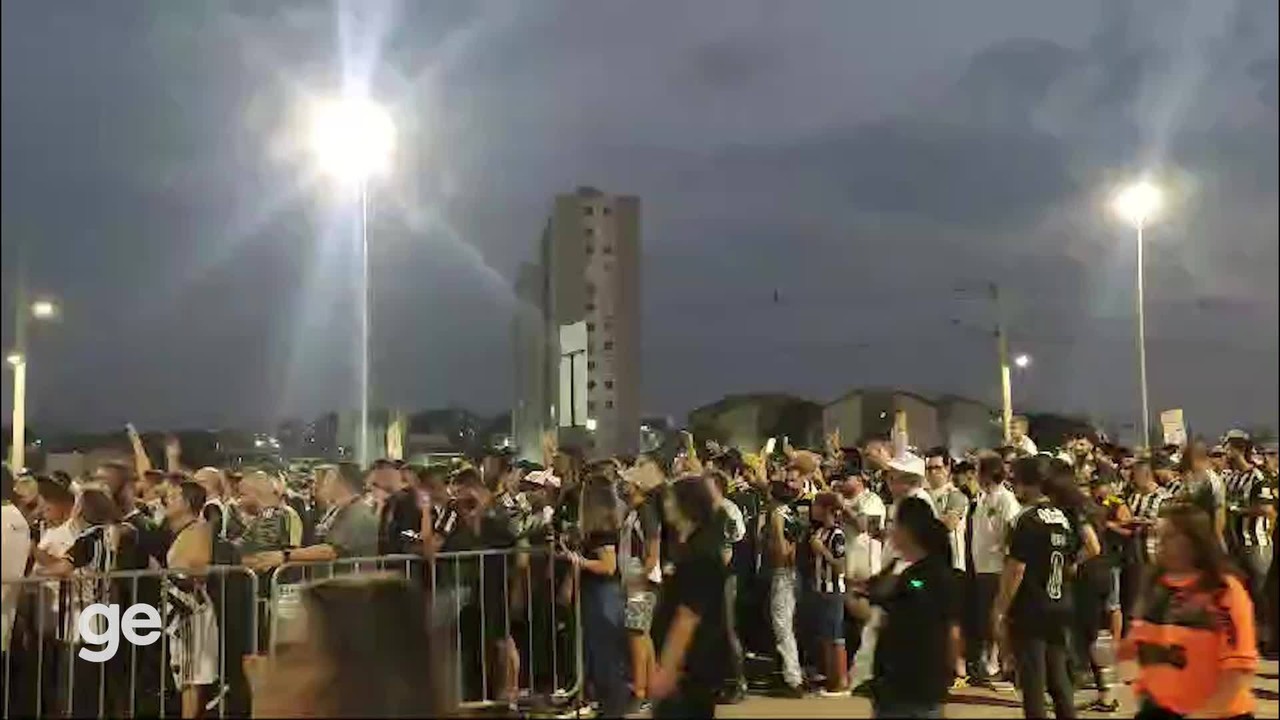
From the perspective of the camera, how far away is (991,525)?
8.73 m

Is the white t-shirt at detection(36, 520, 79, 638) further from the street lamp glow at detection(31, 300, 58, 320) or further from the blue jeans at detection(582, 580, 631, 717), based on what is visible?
the blue jeans at detection(582, 580, 631, 717)

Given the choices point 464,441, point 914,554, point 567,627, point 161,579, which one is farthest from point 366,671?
point 464,441

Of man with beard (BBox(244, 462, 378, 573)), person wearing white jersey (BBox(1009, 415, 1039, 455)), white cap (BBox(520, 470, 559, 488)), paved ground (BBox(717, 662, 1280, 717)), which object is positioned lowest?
paved ground (BBox(717, 662, 1280, 717))

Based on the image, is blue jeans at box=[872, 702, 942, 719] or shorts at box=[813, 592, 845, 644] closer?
blue jeans at box=[872, 702, 942, 719]

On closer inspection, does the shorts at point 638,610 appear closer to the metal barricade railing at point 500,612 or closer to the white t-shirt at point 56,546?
the metal barricade railing at point 500,612

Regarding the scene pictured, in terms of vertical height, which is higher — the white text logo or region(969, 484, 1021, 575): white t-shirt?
region(969, 484, 1021, 575): white t-shirt

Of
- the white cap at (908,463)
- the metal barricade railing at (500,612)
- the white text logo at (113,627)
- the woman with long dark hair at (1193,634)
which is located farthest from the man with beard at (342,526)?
the woman with long dark hair at (1193,634)

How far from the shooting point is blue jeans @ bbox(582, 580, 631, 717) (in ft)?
25.5

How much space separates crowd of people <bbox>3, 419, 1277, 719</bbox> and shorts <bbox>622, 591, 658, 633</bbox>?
12mm

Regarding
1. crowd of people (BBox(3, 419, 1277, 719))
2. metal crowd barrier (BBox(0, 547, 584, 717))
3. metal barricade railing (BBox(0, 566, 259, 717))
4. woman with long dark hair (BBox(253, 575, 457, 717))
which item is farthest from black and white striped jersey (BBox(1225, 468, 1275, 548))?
woman with long dark hair (BBox(253, 575, 457, 717))

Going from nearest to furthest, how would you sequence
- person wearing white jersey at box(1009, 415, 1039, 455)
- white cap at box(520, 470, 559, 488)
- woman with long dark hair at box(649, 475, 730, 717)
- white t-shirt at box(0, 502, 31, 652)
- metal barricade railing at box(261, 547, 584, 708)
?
woman with long dark hair at box(649, 475, 730, 717)
white t-shirt at box(0, 502, 31, 652)
metal barricade railing at box(261, 547, 584, 708)
white cap at box(520, 470, 559, 488)
person wearing white jersey at box(1009, 415, 1039, 455)

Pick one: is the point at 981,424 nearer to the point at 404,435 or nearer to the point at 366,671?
the point at 404,435

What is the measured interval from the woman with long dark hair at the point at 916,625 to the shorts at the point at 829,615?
3.58 m

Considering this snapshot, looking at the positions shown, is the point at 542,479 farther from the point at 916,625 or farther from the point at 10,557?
the point at 916,625
